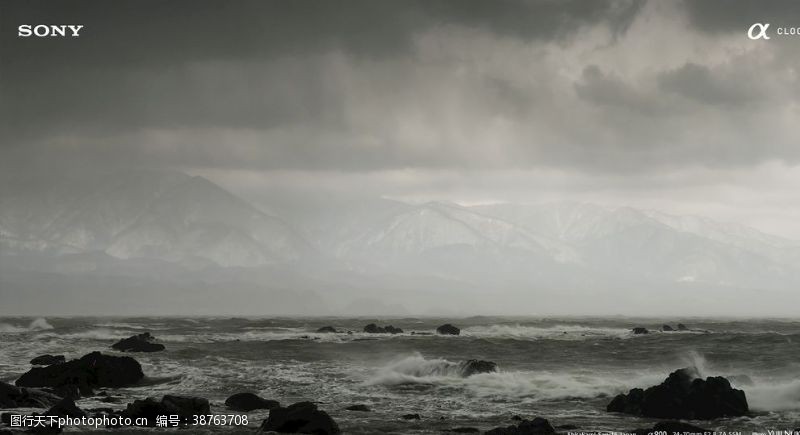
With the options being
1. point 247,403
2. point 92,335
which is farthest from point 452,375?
point 92,335

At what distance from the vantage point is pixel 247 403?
113 ft

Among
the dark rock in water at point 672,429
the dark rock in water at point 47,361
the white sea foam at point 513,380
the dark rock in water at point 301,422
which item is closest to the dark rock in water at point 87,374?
the dark rock in water at point 47,361

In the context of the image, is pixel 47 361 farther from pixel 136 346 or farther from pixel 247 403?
pixel 247 403

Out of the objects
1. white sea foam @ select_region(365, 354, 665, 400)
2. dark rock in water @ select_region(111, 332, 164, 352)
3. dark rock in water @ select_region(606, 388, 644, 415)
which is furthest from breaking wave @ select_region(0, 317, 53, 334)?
dark rock in water @ select_region(606, 388, 644, 415)

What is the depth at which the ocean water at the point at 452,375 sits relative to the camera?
107 feet

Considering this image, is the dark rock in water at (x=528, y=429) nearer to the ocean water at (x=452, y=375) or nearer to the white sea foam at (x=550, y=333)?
the ocean water at (x=452, y=375)

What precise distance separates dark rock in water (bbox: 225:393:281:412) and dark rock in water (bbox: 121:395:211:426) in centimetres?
283

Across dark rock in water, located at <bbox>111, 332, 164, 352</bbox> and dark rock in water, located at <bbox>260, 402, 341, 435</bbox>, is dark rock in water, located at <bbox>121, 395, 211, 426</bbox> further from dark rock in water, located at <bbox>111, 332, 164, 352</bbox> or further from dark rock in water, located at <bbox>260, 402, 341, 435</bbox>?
dark rock in water, located at <bbox>111, 332, 164, 352</bbox>

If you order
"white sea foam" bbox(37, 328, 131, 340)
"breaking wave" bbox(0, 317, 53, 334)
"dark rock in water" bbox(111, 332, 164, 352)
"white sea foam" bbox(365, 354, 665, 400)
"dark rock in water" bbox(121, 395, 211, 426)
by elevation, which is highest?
"breaking wave" bbox(0, 317, 53, 334)

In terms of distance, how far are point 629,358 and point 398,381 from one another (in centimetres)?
2218

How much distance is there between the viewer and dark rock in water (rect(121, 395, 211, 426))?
2992 cm

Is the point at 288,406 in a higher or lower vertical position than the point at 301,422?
higher

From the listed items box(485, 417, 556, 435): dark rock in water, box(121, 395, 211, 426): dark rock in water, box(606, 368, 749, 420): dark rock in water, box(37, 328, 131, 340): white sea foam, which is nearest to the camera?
box(485, 417, 556, 435): dark rock in water

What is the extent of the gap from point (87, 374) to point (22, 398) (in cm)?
888
